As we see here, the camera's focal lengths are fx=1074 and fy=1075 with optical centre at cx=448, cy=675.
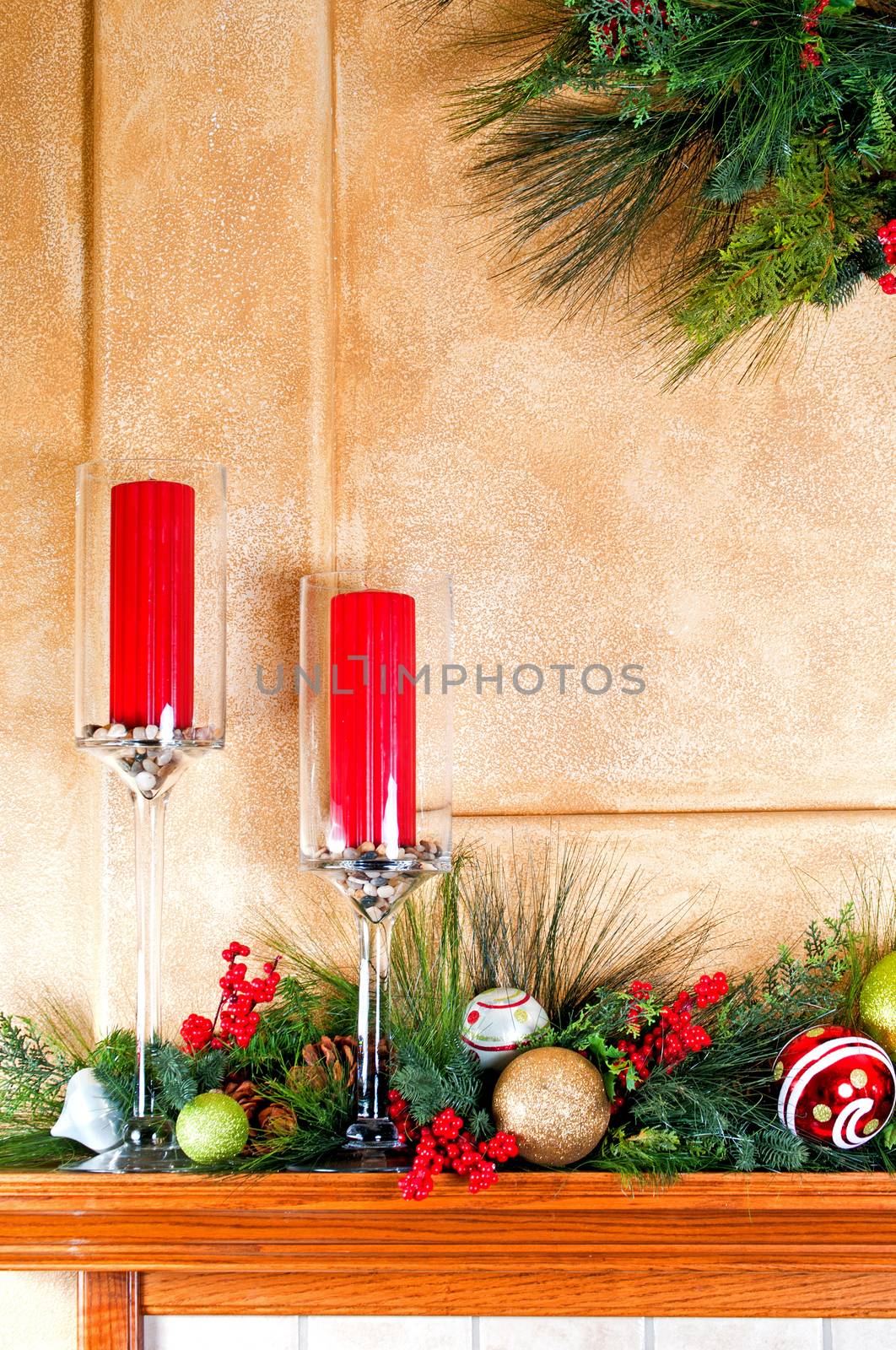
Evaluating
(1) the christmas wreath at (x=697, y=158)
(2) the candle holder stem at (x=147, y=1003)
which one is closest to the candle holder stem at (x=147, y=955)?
(2) the candle holder stem at (x=147, y=1003)

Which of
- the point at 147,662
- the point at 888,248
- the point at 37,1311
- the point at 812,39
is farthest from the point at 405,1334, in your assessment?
the point at 812,39

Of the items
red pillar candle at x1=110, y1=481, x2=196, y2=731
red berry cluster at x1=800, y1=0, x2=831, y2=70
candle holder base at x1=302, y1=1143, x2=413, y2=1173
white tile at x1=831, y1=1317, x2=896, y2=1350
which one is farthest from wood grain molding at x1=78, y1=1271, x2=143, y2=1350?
red berry cluster at x1=800, y1=0, x2=831, y2=70

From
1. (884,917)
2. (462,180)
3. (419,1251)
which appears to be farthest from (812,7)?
(419,1251)

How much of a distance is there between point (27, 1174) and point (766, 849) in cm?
71

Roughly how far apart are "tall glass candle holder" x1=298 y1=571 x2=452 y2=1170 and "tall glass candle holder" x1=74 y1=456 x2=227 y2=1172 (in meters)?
0.10

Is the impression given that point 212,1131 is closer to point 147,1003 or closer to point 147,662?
point 147,1003

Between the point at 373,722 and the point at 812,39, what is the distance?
712 millimetres

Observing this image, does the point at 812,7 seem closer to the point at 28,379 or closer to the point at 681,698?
the point at 681,698

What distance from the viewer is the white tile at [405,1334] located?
93 centimetres

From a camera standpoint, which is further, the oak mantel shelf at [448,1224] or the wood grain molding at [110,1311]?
the wood grain molding at [110,1311]

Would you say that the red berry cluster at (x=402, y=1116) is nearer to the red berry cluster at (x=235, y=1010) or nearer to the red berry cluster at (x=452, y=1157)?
the red berry cluster at (x=452, y=1157)

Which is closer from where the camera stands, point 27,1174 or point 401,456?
point 27,1174

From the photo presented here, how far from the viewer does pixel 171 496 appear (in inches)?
37.5

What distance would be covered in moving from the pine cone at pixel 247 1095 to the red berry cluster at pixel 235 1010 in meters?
0.03
